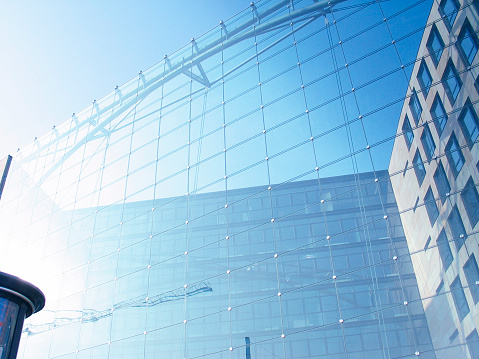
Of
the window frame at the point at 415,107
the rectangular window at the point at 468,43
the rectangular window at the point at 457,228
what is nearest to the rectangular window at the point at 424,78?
the window frame at the point at 415,107

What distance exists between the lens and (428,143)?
895 centimetres

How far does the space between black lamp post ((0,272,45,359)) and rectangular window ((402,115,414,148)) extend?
709cm

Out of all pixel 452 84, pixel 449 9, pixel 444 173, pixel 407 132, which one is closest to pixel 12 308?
pixel 444 173

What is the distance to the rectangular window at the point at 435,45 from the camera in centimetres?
963

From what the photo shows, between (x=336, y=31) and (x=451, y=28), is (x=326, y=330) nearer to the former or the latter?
(x=451, y=28)

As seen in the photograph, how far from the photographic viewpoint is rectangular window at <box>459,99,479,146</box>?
8.48 metres

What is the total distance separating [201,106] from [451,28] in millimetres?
7013

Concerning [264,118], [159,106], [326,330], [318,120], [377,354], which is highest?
[159,106]

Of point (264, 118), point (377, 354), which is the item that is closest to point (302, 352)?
point (377, 354)

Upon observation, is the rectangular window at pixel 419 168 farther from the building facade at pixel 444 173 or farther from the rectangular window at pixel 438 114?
the rectangular window at pixel 438 114

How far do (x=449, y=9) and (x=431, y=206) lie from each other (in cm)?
437

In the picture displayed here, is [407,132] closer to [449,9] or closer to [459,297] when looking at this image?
[449,9]

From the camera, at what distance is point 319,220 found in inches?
380

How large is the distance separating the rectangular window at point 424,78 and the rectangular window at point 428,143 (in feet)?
2.84
